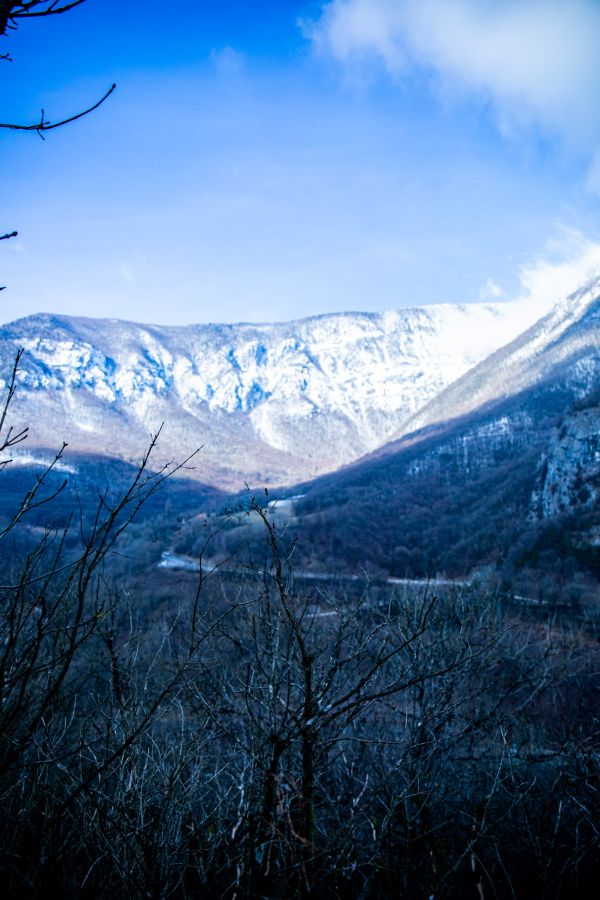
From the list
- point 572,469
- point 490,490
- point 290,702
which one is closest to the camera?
point 290,702

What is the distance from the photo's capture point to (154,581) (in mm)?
51188

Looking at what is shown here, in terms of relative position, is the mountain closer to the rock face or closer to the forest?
the rock face

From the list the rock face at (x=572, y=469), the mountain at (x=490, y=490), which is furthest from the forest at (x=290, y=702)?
the rock face at (x=572, y=469)

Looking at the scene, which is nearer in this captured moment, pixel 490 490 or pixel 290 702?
pixel 290 702

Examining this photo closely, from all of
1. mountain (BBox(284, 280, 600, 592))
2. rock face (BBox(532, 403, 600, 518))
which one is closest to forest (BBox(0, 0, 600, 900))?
mountain (BBox(284, 280, 600, 592))

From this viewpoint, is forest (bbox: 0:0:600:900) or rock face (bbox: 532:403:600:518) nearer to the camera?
forest (bbox: 0:0:600:900)

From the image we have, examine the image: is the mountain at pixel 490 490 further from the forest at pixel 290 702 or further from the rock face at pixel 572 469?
the forest at pixel 290 702

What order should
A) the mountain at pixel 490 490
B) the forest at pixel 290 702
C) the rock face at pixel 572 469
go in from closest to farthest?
the forest at pixel 290 702, the mountain at pixel 490 490, the rock face at pixel 572 469

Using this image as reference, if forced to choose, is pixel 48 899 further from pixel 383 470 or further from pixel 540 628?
pixel 383 470

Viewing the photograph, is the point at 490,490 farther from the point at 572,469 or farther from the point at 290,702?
the point at 290,702

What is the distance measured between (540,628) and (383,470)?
88.5 metres

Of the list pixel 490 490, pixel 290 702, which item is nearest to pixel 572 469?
pixel 490 490

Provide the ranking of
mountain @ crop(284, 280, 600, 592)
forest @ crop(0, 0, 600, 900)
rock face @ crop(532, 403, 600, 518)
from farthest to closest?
rock face @ crop(532, 403, 600, 518)
mountain @ crop(284, 280, 600, 592)
forest @ crop(0, 0, 600, 900)

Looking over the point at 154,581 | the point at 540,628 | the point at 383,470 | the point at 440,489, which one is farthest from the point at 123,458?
the point at 540,628
